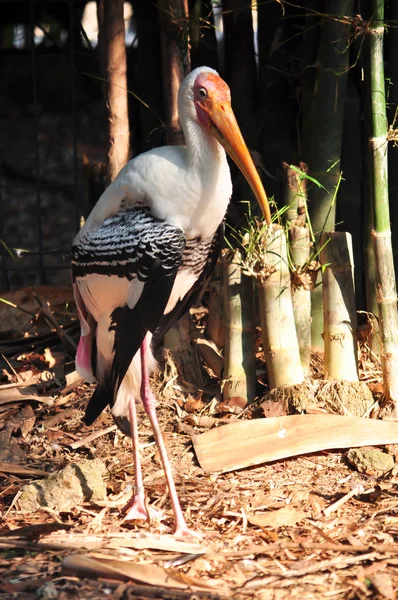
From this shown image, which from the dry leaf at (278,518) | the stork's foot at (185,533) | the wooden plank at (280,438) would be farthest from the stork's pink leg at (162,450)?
the wooden plank at (280,438)

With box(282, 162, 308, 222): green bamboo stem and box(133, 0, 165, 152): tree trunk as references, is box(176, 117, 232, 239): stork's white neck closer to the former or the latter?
box(282, 162, 308, 222): green bamboo stem

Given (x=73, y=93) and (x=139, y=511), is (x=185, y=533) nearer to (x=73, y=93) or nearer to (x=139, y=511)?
(x=139, y=511)

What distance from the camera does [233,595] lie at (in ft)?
9.46

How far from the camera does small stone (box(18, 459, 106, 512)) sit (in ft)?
12.1

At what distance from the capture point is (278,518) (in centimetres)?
352

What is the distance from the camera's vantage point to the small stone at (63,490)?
3.69m

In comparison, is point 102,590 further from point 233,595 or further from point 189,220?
point 189,220

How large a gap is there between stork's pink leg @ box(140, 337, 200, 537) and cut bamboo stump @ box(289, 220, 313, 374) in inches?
40.5

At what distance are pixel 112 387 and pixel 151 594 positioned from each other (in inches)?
47.8

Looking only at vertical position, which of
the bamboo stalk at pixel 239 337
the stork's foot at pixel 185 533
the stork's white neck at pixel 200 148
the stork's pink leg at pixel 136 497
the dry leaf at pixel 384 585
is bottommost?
the dry leaf at pixel 384 585

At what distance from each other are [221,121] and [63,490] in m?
1.74

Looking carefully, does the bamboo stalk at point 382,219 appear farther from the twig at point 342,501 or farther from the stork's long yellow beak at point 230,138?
the stork's long yellow beak at point 230,138

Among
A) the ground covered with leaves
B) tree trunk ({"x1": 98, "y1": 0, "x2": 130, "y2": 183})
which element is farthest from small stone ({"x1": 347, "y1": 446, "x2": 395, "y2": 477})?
tree trunk ({"x1": 98, "y1": 0, "x2": 130, "y2": 183})

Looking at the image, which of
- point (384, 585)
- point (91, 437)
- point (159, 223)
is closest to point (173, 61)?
point (159, 223)
